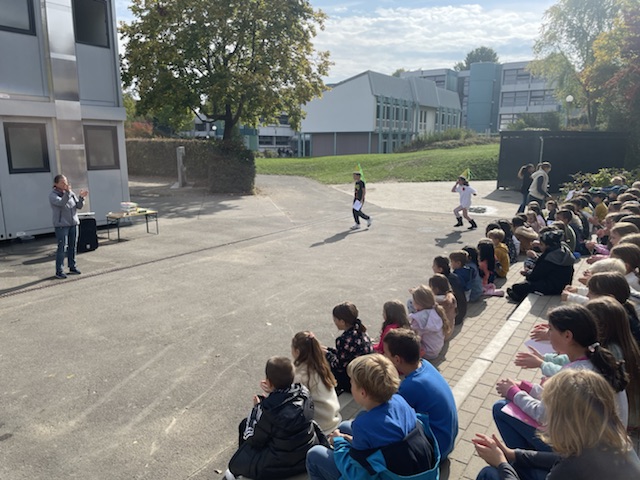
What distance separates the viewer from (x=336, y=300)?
8.55 meters

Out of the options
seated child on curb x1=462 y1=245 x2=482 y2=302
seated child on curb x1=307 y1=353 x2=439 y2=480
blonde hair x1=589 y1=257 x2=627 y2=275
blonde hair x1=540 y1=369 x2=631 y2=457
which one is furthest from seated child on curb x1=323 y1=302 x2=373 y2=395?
seated child on curb x1=462 y1=245 x2=482 y2=302

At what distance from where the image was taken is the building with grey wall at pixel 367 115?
6272 cm

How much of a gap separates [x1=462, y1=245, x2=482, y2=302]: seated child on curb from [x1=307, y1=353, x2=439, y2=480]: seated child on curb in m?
5.27

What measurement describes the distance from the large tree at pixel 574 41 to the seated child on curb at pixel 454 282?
3296cm

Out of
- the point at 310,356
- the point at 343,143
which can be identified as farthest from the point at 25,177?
the point at 343,143

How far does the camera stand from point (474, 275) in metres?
8.02

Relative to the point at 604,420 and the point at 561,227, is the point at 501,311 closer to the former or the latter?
the point at 561,227

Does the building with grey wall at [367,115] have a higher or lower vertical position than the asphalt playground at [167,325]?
higher

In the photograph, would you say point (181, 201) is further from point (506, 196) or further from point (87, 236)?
point (506, 196)

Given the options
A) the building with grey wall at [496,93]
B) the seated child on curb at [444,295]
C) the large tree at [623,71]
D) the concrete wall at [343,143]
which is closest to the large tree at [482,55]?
the building with grey wall at [496,93]

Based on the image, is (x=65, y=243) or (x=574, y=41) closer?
(x=65, y=243)

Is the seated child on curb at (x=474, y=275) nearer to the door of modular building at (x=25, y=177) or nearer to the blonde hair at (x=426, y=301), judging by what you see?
the blonde hair at (x=426, y=301)

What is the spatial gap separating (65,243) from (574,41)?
39.8 meters

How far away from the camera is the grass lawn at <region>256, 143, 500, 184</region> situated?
109ft
